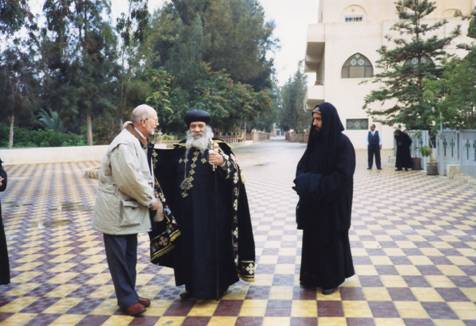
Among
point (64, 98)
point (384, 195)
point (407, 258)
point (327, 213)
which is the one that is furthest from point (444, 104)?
point (64, 98)

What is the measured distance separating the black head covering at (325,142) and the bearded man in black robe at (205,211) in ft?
2.28

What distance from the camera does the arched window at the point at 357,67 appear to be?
35.7 metres

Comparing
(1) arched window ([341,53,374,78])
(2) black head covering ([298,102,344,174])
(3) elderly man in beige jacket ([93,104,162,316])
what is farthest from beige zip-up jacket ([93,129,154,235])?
(1) arched window ([341,53,374,78])

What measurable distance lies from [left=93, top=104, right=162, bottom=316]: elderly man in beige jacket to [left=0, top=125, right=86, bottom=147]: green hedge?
78.6ft

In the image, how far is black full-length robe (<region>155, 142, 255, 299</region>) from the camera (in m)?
4.24

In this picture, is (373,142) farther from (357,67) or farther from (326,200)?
(357,67)

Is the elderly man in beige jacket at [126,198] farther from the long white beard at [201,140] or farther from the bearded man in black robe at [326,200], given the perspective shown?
the bearded man in black robe at [326,200]

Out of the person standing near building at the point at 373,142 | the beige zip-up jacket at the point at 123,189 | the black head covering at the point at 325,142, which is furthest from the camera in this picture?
the person standing near building at the point at 373,142

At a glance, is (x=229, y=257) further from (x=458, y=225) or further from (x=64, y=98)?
(x=64, y=98)

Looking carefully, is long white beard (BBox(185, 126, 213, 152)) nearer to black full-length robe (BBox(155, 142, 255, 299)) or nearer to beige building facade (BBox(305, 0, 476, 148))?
black full-length robe (BBox(155, 142, 255, 299))

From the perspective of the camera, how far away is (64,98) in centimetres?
2447

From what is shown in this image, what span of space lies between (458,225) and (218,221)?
460 cm

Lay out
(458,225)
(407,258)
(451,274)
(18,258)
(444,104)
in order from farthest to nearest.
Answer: (444,104)
(458,225)
(18,258)
(407,258)
(451,274)

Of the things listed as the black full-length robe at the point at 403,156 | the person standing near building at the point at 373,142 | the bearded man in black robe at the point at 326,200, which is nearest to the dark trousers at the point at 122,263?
the bearded man in black robe at the point at 326,200
